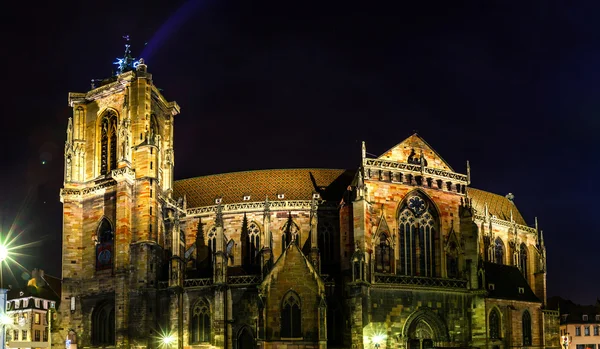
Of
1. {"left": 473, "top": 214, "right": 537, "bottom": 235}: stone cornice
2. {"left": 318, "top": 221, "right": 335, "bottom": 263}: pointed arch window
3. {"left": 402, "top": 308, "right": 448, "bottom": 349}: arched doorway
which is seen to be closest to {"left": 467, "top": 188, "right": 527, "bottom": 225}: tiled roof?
{"left": 473, "top": 214, "right": 537, "bottom": 235}: stone cornice

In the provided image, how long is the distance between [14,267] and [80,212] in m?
41.0

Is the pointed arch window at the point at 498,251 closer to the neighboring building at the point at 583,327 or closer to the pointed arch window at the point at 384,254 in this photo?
the pointed arch window at the point at 384,254

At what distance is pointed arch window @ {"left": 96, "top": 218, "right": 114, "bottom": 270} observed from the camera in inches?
2576

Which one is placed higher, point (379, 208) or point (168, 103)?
point (168, 103)

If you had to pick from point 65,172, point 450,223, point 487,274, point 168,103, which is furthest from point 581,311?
point 65,172

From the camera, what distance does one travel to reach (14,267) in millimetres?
104312

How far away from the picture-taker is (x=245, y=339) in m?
60.5

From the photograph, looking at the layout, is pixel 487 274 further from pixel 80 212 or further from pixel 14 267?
pixel 14 267

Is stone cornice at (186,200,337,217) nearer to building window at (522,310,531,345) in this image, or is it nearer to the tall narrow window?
the tall narrow window

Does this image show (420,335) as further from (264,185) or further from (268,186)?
(264,185)

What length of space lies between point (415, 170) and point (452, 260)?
721 centimetres

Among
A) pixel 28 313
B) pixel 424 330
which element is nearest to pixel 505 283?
pixel 424 330

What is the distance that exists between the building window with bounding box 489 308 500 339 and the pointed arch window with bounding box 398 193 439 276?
5.99 metres

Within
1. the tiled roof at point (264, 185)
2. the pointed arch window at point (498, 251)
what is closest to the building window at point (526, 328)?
the pointed arch window at point (498, 251)
